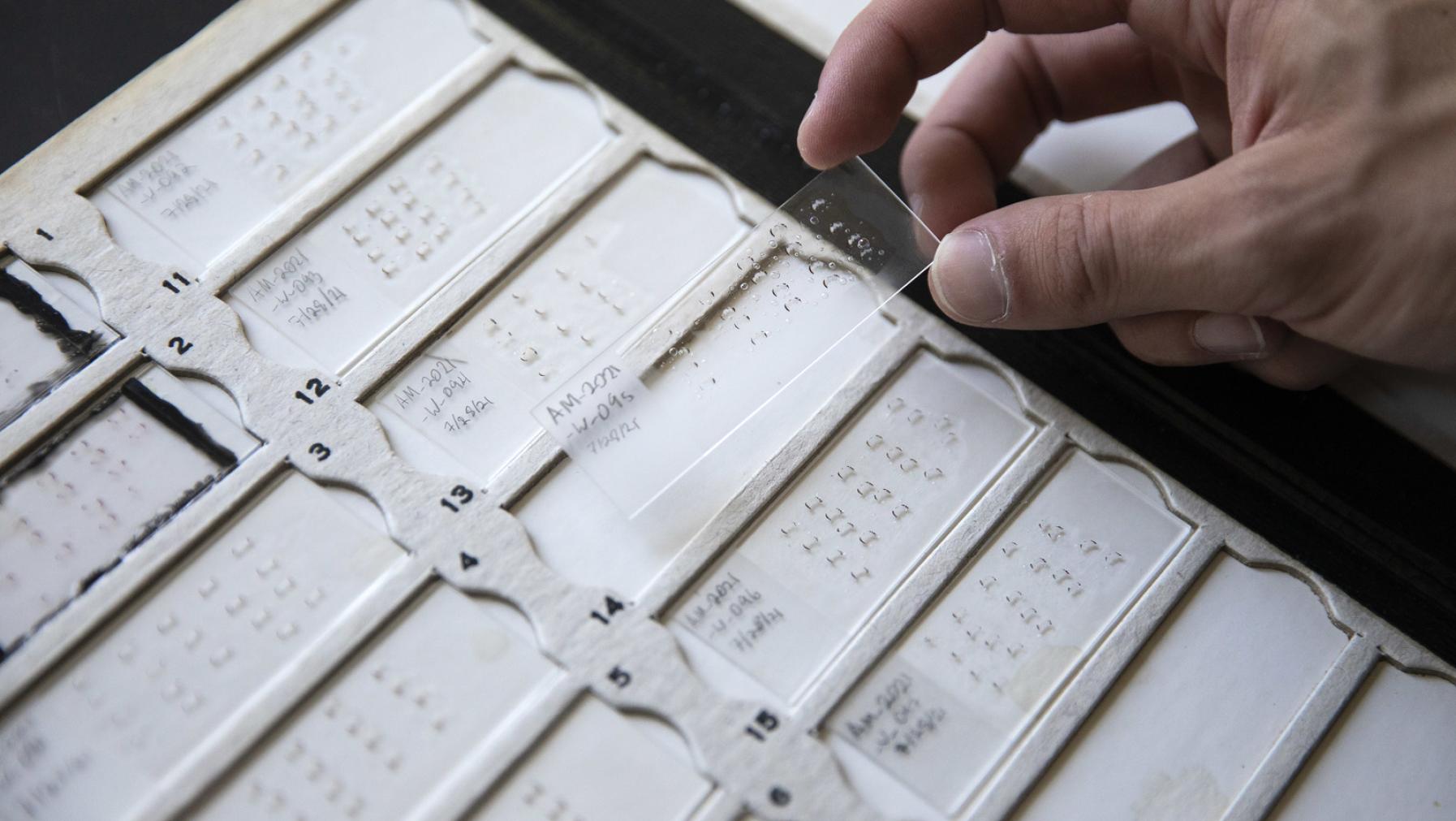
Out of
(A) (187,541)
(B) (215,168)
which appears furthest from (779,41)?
(A) (187,541)

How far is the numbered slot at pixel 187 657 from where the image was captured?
2.38ft

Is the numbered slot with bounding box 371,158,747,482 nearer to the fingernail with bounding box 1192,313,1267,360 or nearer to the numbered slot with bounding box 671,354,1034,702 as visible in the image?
the numbered slot with bounding box 671,354,1034,702

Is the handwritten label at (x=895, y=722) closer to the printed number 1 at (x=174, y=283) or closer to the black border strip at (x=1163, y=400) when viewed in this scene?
the black border strip at (x=1163, y=400)

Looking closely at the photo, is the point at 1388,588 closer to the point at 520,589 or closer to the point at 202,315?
the point at 520,589

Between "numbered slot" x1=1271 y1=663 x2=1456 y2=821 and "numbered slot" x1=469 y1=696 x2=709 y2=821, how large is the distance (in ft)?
1.38

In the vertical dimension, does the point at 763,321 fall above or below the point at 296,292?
above

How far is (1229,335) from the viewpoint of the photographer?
2.68 ft

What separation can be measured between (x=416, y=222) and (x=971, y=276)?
0.45m

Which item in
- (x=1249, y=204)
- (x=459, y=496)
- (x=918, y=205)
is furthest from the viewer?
(x=918, y=205)

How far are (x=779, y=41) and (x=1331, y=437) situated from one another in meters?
0.58

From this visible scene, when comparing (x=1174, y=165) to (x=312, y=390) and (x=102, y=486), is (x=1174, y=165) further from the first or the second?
(x=102, y=486)

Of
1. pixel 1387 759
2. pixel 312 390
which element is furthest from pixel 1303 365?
pixel 312 390

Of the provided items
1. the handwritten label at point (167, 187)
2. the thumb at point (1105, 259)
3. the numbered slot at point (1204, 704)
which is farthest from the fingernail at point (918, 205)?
the handwritten label at point (167, 187)

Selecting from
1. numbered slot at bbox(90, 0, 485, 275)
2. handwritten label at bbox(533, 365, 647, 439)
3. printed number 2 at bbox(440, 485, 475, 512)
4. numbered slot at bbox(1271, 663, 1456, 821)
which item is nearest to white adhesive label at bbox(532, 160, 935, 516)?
handwritten label at bbox(533, 365, 647, 439)
